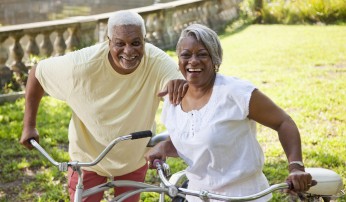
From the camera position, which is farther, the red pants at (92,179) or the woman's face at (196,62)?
the red pants at (92,179)

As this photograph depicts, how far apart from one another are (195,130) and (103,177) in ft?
3.71

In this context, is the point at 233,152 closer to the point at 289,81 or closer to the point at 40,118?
the point at 40,118

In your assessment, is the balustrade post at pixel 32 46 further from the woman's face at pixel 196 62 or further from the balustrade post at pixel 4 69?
the woman's face at pixel 196 62

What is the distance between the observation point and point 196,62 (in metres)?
2.58

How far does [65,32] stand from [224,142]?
735 centimetres

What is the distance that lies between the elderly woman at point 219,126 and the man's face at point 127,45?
16.4 inches

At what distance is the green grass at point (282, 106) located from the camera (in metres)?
5.28

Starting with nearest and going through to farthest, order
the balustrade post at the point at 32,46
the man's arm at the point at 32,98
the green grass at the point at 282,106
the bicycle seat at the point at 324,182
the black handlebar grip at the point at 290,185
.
→ the black handlebar grip at the point at 290,185 < the bicycle seat at the point at 324,182 < the man's arm at the point at 32,98 < the green grass at the point at 282,106 < the balustrade post at the point at 32,46

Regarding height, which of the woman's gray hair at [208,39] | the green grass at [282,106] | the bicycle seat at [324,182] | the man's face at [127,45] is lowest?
the green grass at [282,106]

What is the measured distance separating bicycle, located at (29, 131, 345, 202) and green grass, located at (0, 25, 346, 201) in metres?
1.67

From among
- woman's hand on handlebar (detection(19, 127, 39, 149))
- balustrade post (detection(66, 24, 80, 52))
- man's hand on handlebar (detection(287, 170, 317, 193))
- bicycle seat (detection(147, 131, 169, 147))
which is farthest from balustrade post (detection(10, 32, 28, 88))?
man's hand on handlebar (detection(287, 170, 317, 193))

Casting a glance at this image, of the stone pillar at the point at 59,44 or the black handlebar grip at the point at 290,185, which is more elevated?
the black handlebar grip at the point at 290,185

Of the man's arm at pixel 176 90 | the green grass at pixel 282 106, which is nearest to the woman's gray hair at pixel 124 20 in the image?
the man's arm at pixel 176 90

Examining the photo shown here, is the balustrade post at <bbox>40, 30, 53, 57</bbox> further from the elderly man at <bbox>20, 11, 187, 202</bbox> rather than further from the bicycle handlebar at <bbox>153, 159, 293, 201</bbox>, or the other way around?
the bicycle handlebar at <bbox>153, 159, 293, 201</bbox>
